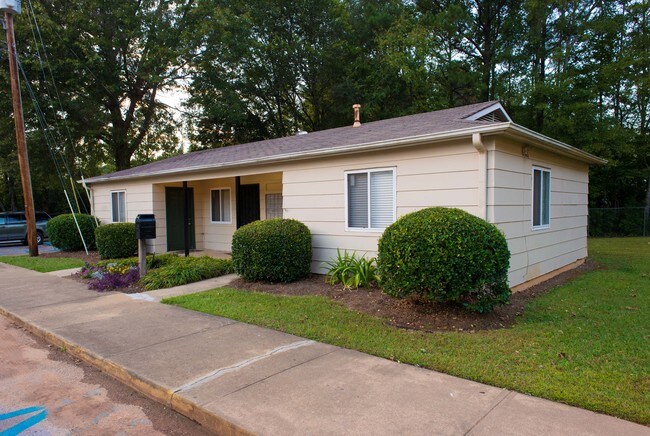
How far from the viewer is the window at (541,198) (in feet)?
26.8

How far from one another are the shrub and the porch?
4.62 metres

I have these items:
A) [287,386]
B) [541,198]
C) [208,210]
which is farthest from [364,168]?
[208,210]

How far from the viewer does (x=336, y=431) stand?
2945mm

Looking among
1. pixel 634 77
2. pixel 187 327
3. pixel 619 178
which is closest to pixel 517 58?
pixel 634 77

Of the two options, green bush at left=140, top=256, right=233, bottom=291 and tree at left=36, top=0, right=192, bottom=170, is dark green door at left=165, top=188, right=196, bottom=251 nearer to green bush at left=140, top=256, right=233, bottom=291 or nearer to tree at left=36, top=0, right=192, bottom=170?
green bush at left=140, top=256, right=233, bottom=291

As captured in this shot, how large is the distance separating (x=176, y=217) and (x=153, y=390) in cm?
1107

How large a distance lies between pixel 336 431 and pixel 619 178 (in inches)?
1060

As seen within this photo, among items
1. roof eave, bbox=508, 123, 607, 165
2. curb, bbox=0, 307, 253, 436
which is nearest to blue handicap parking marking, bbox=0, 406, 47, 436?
curb, bbox=0, 307, 253, 436

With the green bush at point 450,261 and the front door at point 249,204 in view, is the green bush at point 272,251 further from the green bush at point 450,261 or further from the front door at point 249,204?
the front door at point 249,204

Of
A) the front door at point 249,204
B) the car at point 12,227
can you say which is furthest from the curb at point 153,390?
the car at point 12,227

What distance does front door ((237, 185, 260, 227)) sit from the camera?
12750mm

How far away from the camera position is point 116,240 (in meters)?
12.4

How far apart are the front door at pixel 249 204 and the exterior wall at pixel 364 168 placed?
10.9 ft

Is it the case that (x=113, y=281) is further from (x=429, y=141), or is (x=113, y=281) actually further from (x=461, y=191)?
(x=461, y=191)
